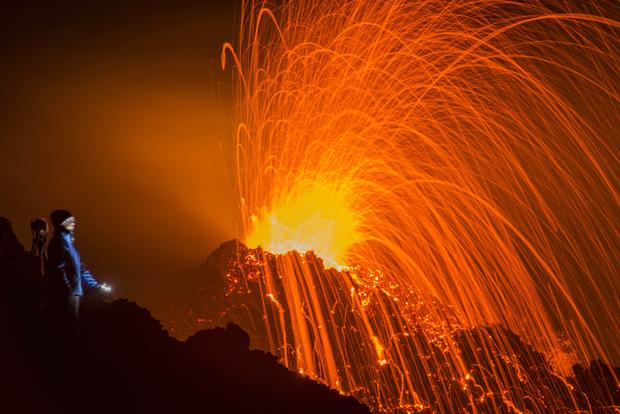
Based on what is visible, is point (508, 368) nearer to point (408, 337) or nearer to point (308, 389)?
point (408, 337)

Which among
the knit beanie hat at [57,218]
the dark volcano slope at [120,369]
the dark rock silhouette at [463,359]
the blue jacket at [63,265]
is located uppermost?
the dark rock silhouette at [463,359]

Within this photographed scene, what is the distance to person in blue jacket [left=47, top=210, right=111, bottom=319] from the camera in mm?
10719

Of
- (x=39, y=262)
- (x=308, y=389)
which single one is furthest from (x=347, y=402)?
(x=39, y=262)

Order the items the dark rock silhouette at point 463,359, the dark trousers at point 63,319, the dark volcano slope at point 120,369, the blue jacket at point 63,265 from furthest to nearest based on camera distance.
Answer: the dark rock silhouette at point 463,359 < the dark trousers at point 63,319 < the blue jacket at point 63,265 < the dark volcano slope at point 120,369

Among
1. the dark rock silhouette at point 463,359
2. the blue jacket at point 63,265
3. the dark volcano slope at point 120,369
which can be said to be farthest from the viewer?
the dark rock silhouette at point 463,359

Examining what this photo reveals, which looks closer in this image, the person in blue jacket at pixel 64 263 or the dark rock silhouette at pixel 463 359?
the person in blue jacket at pixel 64 263

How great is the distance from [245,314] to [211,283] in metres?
11.3

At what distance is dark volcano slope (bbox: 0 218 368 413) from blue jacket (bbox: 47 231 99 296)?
37.9 inches

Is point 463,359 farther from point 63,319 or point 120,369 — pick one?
point 63,319

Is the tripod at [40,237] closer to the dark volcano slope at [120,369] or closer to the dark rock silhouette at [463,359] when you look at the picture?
the dark volcano slope at [120,369]

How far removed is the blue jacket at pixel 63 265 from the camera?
10.7m

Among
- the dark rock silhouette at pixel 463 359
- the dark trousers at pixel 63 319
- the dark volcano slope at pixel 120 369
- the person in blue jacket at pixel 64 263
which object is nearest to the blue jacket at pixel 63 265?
the person in blue jacket at pixel 64 263

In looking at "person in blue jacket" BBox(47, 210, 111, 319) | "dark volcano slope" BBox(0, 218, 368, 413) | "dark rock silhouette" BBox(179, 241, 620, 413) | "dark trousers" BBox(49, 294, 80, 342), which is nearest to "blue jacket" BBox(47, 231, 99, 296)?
"person in blue jacket" BBox(47, 210, 111, 319)

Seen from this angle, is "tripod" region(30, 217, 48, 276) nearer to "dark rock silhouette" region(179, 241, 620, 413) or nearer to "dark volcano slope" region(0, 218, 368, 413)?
"dark volcano slope" region(0, 218, 368, 413)
